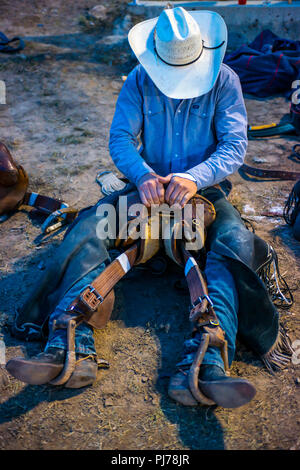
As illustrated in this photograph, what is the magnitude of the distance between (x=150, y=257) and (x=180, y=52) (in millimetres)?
1504

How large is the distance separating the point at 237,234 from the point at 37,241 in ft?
6.33

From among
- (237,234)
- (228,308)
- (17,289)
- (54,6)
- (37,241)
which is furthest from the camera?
(54,6)

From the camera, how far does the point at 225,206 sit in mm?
3275

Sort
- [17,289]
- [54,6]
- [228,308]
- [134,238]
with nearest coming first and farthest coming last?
[228,308] < [134,238] < [17,289] < [54,6]

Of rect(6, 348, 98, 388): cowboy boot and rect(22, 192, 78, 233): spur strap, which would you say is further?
rect(22, 192, 78, 233): spur strap

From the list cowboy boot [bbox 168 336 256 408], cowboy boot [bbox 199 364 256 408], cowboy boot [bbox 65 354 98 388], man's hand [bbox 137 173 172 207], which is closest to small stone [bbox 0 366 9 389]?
cowboy boot [bbox 65 354 98 388]

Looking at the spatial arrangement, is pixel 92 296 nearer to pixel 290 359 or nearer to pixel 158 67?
pixel 290 359

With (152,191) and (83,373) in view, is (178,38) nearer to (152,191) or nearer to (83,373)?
(152,191)

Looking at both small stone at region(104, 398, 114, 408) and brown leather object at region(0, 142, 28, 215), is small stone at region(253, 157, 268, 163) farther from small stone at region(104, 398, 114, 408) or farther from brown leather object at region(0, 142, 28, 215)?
small stone at region(104, 398, 114, 408)

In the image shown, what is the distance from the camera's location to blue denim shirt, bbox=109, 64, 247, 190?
127 inches

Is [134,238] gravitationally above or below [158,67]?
below

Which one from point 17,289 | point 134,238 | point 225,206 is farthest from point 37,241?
point 225,206

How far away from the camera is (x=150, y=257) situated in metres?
3.26

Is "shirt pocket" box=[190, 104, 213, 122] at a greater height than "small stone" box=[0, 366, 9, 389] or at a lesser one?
greater
